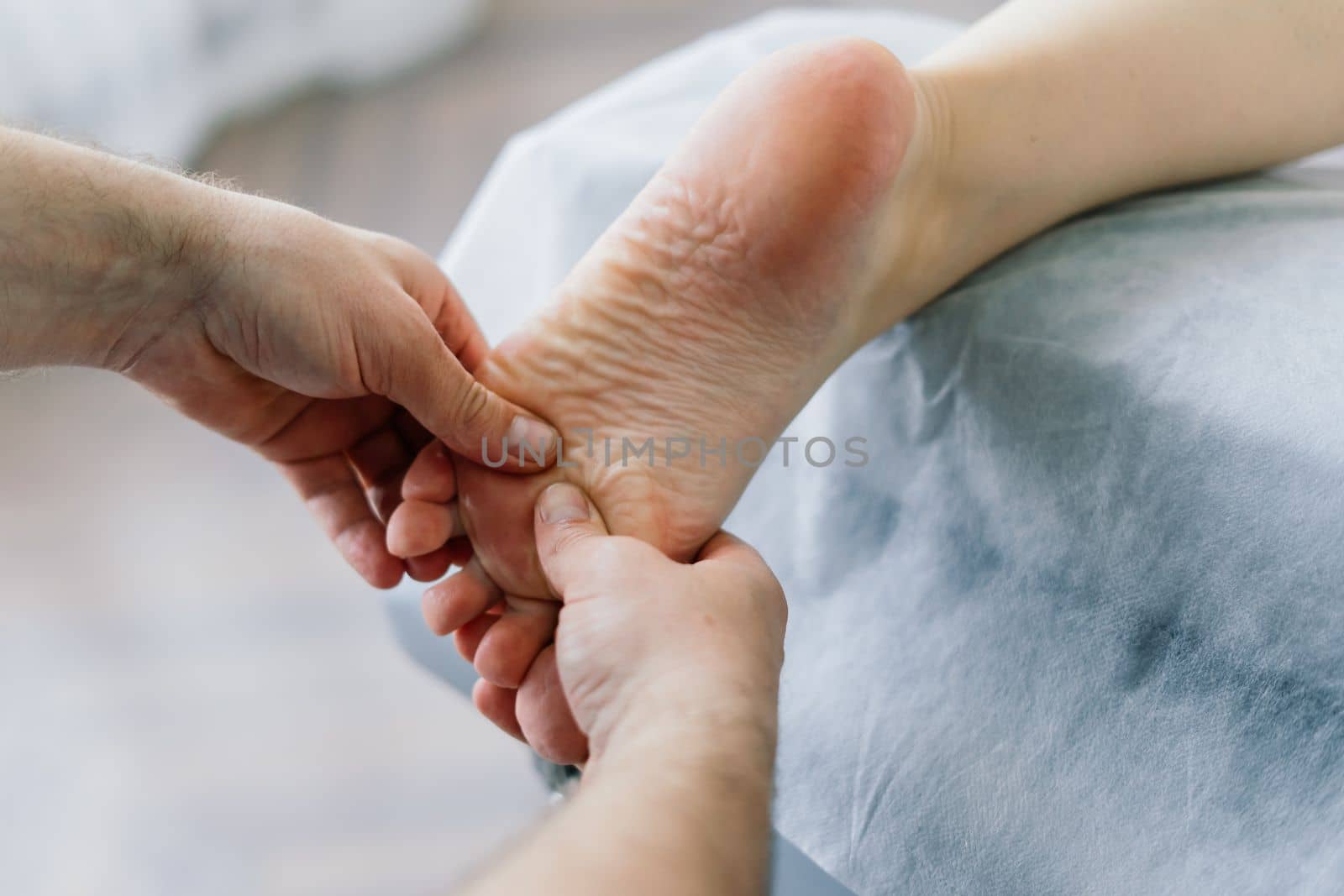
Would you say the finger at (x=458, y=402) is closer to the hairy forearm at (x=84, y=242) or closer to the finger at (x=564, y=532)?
the finger at (x=564, y=532)

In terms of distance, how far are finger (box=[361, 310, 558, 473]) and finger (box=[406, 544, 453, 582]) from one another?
3.8 inches

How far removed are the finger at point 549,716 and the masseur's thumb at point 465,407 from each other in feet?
0.45

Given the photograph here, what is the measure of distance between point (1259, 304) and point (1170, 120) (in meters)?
0.17

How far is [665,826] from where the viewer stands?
1.64ft

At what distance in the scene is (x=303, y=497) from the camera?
944 millimetres

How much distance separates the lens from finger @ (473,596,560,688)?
2.51ft

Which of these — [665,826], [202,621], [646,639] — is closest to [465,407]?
[646,639]

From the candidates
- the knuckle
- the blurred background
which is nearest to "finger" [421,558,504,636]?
the knuckle

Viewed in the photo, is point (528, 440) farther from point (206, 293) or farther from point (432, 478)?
point (206, 293)

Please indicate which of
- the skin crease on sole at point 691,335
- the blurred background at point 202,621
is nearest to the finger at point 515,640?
Answer: the skin crease on sole at point 691,335

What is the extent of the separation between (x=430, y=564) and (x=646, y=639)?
0.27m

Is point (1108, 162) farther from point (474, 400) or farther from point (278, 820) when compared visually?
point (278, 820)

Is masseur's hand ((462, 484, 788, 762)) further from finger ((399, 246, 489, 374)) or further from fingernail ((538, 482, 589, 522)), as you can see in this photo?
finger ((399, 246, 489, 374))

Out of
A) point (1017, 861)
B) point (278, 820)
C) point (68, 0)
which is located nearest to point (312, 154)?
point (68, 0)
